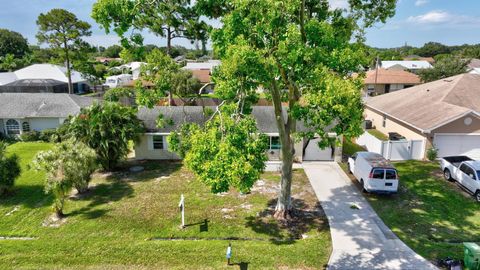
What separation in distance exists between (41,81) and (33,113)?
2535 centimetres

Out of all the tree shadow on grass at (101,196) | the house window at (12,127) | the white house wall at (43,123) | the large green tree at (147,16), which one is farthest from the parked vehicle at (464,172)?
the house window at (12,127)

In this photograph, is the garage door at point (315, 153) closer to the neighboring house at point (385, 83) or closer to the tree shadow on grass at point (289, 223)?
the tree shadow on grass at point (289, 223)

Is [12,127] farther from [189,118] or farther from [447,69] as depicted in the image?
[447,69]

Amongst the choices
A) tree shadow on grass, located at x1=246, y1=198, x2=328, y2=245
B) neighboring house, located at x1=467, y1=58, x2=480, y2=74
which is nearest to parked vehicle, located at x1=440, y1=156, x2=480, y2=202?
tree shadow on grass, located at x1=246, y1=198, x2=328, y2=245

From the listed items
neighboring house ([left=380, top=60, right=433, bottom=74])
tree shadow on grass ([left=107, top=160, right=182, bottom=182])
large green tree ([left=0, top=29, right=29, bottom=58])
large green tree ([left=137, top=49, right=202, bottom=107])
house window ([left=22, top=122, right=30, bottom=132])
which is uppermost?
large green tree ([left=0, top=29, right=29, bottom=58])

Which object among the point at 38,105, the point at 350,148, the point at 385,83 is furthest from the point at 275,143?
the point at 385,83

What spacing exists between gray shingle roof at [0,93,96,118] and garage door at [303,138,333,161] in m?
21.0

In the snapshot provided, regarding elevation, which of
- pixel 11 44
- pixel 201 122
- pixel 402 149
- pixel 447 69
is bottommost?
pixel 402 149

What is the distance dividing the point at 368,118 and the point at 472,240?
811 inches

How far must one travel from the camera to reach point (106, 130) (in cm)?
1970

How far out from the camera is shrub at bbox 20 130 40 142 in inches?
1112

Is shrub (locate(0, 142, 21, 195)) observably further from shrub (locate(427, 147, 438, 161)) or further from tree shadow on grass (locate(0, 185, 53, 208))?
shrub (locate(427, 147, 438, 161))

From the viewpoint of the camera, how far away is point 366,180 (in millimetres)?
16453

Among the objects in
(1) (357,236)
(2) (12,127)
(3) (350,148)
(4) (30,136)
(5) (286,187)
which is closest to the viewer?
(1) (357,236)
